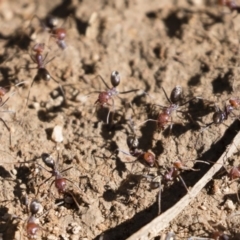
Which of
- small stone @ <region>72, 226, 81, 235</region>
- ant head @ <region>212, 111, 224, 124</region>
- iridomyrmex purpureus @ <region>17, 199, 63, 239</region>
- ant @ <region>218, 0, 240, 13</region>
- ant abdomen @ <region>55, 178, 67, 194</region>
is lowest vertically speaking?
small stone @ <region>72, 226, 81, 235</region>

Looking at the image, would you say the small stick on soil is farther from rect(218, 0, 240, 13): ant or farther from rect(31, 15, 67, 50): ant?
rect(31, 15, 67, 50): ant

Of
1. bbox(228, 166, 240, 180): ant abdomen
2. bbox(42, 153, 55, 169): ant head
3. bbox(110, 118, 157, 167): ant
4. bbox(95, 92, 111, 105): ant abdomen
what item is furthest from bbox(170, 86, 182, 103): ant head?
bbox(42, 153, 55, 169): ant head

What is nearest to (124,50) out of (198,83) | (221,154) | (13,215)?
(198,83)

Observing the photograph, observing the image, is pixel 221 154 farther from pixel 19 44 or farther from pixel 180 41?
pixel 19 44

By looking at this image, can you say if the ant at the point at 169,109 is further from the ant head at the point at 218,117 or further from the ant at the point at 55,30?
the ant at the point at 55,30

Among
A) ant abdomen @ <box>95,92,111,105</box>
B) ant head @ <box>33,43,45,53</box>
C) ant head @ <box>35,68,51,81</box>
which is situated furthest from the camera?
ant head @ <box>33,43,45,53</box>
